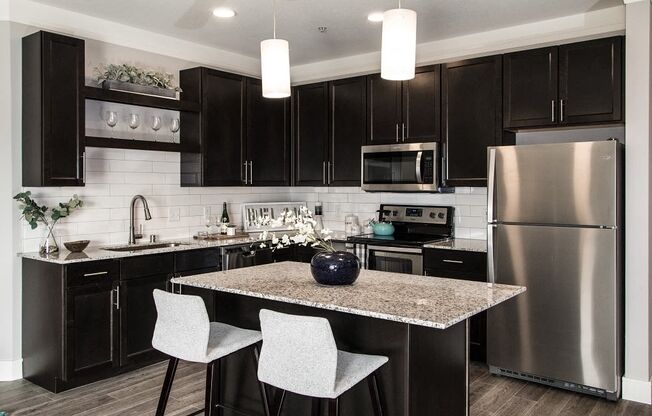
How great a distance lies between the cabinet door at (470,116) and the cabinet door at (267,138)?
1.75m

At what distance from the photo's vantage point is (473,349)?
4.26 metres

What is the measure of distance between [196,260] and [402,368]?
250 centimetres

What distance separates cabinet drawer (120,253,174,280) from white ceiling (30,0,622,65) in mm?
1846

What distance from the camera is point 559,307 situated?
3.66 metres

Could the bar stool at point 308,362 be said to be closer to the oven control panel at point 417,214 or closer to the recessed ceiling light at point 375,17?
the recessed ceiling light at point 375,17

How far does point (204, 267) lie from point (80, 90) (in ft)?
5.36

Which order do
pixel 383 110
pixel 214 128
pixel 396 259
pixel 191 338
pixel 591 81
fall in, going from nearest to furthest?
pixel 191 338, pixel 591 81, pixel 396 259, pixel 214 128, pixel 383 110

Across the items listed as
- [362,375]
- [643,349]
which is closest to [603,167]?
[643,349]

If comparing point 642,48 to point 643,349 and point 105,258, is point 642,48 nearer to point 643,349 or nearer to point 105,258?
point 643,349

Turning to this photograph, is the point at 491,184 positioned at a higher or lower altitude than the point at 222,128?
lower

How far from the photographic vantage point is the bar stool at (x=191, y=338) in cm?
245

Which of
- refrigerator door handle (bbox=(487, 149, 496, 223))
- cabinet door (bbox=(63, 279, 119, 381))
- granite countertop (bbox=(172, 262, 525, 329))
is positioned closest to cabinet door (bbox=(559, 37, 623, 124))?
refrigerator door handle (bbox=(487, 149, 496, 223))

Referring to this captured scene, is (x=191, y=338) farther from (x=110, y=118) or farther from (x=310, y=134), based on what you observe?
(x=310, y=134)

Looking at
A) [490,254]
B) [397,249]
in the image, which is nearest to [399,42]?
[490,254]
